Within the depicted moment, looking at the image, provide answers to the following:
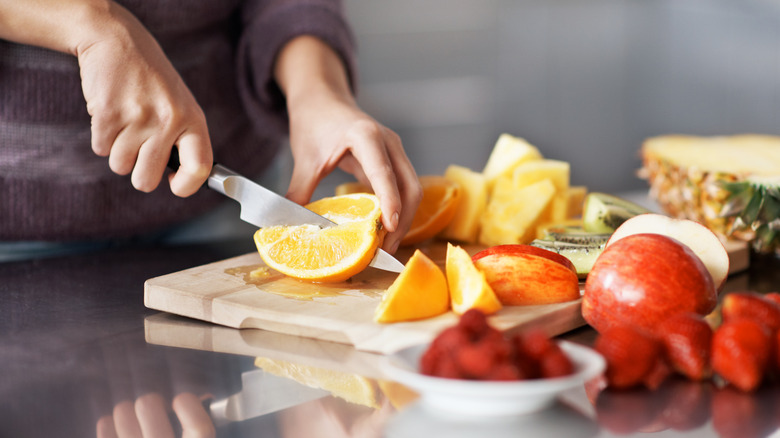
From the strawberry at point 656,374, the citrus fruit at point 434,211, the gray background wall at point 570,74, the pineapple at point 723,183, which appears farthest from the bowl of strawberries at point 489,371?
the gray background wall at point 570,74

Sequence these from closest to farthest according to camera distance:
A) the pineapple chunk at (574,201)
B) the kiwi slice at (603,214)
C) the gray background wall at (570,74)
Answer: the kiwi slice at (603,214), the pineapple chunk at (574,201), the gray background wall at (570,74)

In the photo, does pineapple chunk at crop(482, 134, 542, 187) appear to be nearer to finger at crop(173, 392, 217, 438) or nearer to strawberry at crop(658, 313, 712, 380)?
strawberry at crop(658, 313, 712, 380)

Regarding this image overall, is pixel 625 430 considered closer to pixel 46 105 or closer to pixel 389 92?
pixel 46 105

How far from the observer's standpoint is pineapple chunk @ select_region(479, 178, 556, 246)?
5.53 ft

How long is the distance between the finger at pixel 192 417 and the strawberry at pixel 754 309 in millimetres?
635

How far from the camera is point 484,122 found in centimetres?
500

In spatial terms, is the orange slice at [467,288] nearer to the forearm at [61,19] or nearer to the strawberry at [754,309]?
the strawberry at [754,309]

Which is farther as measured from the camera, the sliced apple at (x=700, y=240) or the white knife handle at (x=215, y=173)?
the white knife handle at (x=215, y=173)

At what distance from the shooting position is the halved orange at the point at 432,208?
168 cm

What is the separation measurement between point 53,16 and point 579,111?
4.43 metres

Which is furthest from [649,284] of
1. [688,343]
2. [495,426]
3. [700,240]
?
[495,426]

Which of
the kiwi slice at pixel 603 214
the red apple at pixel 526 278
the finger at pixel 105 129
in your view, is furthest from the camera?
the kiwi slice at pixel 603 214

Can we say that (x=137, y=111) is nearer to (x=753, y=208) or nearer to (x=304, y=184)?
(x=304, y=184)

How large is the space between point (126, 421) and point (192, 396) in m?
0.09
